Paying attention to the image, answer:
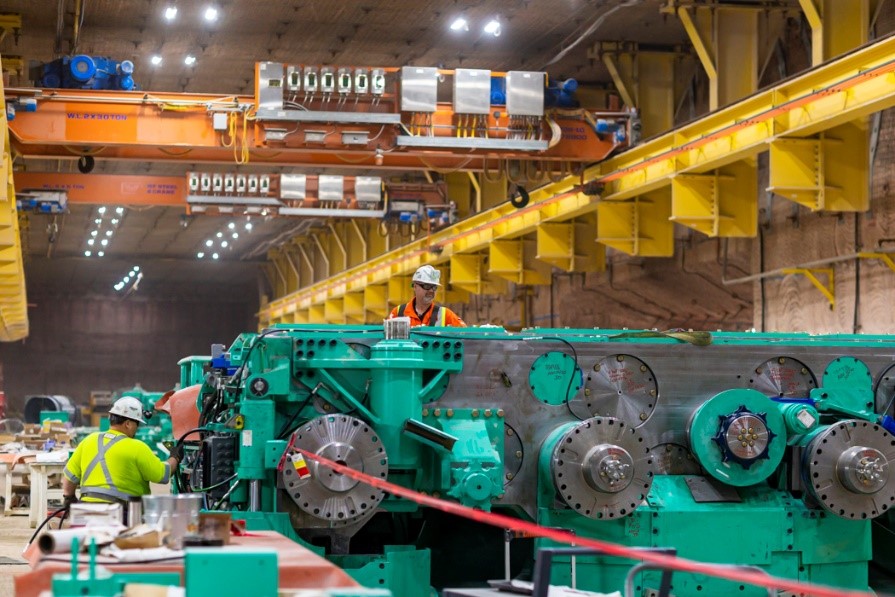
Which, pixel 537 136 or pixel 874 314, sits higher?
pixel 537 136

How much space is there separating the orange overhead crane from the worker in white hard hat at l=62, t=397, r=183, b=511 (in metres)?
6.25

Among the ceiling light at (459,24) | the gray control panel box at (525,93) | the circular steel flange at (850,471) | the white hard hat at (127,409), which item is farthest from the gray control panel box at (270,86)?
the circular steel flange at (850,471)

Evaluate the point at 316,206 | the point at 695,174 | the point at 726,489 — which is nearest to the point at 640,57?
the point at 695,174

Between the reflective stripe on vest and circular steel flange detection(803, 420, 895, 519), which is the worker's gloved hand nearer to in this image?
the reflective stripe on vest

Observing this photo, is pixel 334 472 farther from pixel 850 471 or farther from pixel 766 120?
pixel 766 120

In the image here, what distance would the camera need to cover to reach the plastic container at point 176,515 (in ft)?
14.4

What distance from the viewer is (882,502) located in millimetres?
6949

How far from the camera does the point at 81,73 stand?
44.8 ft

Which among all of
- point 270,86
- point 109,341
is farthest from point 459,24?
point 109,341

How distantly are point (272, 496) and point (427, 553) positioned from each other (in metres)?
0.87

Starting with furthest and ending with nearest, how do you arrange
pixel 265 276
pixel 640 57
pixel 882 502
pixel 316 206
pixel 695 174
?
pixel 265 276, pixel 316 206, pixel 640 57, pixel 695 174, pixel 882 502

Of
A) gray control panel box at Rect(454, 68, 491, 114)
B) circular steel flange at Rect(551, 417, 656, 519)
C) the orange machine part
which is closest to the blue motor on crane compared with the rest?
gray control panel box at Rect(454, 68, 491, 114)

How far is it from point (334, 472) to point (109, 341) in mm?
34040

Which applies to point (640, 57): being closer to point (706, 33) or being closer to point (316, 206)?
point (706, 33)
